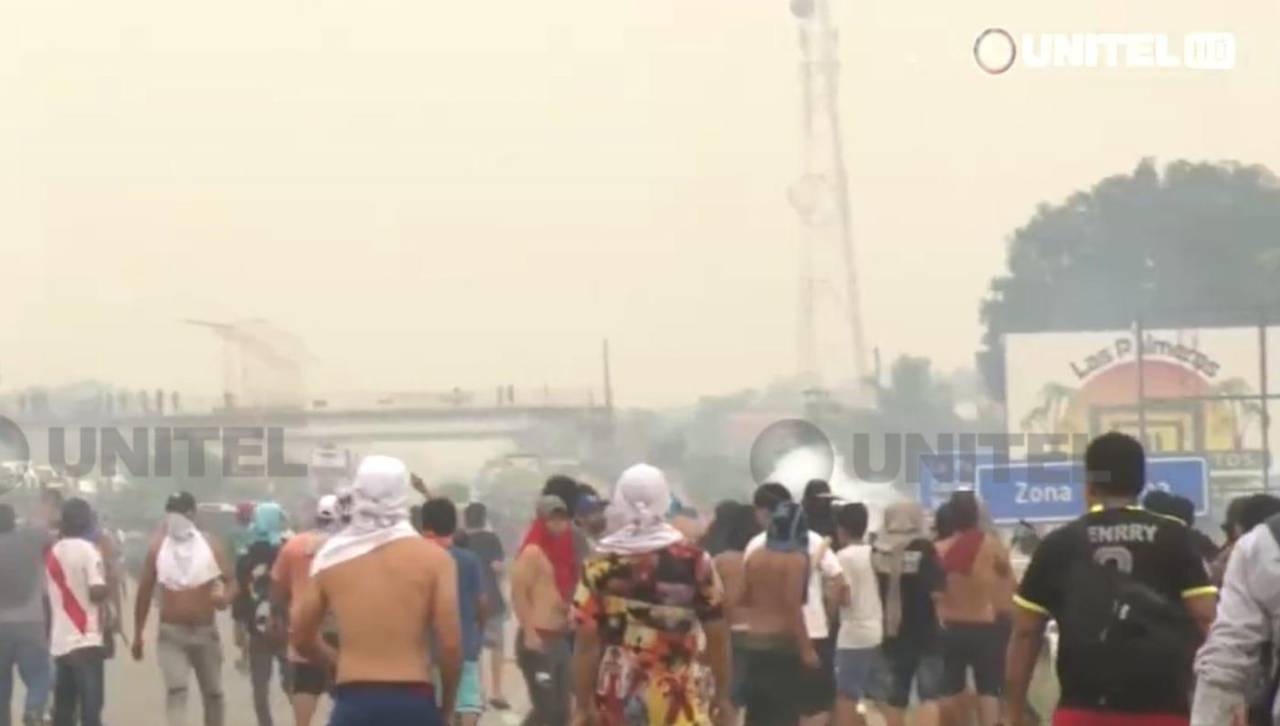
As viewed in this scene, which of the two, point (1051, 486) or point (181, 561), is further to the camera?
point (1051, 486)

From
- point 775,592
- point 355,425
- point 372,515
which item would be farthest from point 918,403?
point 372,515

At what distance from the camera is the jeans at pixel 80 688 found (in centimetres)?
1096

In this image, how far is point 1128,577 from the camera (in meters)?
5.96

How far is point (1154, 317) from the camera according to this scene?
1434 centimetres

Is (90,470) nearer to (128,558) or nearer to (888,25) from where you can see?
(128,558)

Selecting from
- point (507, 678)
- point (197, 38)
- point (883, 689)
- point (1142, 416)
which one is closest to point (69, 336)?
point (197, 38)

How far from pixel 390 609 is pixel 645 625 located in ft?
2.36

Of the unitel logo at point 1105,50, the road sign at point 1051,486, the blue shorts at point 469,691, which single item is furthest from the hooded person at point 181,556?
the unitel logo at point 1105,50

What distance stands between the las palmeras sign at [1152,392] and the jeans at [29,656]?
203 inches

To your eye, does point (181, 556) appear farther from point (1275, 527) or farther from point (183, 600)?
point (1275, 527)

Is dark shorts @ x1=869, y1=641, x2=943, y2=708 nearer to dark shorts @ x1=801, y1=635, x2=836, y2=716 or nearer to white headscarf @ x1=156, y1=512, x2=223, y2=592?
dark shorts @ x1=801, y1=635, x2=836, y2=716

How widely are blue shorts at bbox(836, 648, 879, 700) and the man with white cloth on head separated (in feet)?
15.8

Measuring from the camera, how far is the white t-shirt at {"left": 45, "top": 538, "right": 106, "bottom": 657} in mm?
10859
